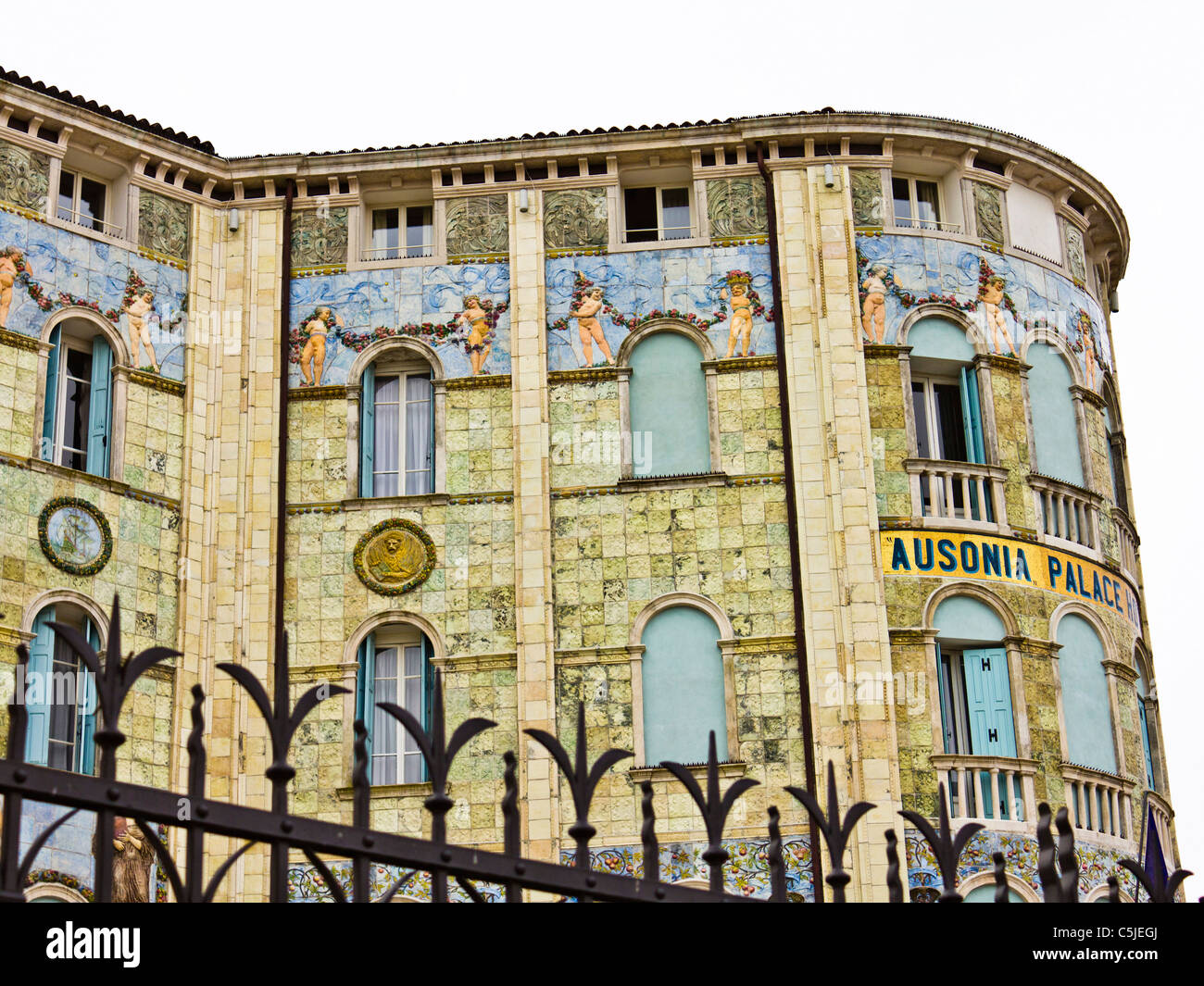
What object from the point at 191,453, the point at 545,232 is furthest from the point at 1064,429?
the point at 191,453

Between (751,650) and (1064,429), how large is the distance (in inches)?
239

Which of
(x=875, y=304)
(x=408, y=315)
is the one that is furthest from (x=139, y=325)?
(x=875, y=304)

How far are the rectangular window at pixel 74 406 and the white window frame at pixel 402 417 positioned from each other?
156 inches

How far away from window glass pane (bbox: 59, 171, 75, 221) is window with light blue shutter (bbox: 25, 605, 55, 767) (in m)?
5.87

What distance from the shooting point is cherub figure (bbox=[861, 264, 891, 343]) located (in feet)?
92.6

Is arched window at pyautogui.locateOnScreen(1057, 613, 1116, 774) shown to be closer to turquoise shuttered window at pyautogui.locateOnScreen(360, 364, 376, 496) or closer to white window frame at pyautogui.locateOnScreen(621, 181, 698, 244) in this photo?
white window frame at pyautogui.locateOnScreen(621, 181, 698, 244)

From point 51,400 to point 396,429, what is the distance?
4.74 metres

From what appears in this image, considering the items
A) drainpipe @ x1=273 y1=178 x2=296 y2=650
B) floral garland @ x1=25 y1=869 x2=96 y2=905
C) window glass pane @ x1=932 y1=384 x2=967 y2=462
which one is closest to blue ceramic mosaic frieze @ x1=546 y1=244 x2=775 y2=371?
window glass pane @ x1=932 y1=384 x2=967 y2=462

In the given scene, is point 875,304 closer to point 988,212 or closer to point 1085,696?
point 988,212

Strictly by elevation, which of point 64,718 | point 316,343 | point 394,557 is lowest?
point 64,718

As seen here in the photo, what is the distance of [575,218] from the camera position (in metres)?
29.2

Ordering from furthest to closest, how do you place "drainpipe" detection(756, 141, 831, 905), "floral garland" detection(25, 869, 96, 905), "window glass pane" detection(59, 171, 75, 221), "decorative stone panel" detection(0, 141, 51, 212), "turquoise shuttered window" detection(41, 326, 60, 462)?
"window glass pane" detection(59, 171, 75, 221), "decorative stone panel" detection(0, 141, 51, 212), "turquoise shuttered window" detection(41, 326, 60, 462), "drainpipe" detection(756, 141, 831, 905), "floral garland" detection(25, 869, 96, 905)

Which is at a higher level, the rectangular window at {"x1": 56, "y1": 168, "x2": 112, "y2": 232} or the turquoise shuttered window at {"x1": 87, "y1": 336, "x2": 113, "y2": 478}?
the rectangular window at {"x1": 56, "y1": 168, "x2": 112, "y2": 232}

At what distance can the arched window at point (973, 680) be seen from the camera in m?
26.5
